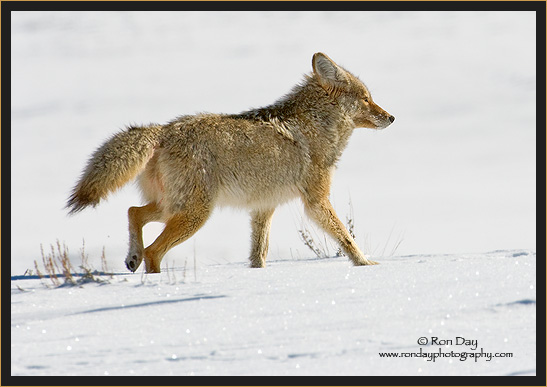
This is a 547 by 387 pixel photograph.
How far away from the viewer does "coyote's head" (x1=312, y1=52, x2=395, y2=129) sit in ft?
30.2

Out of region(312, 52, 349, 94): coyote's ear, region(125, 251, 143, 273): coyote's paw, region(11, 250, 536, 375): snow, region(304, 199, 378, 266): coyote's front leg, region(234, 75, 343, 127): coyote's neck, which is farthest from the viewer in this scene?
region(312, 52, 349, 94): coyote's ear

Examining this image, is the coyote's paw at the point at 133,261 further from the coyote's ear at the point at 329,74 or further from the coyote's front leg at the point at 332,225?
the coyote's ear at the point at 329,74

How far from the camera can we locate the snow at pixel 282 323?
171 inches

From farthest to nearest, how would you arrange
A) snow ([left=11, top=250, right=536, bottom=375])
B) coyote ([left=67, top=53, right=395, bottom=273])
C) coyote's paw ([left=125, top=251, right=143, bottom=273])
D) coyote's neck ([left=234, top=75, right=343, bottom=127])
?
1. coyote's neck ([left=234, top=75, right=343, bottom=127])
2. coyote's paw ([left=125, top=251, right=143, bottom=273])
3. coyote ([left=67, top=53, right=395, bottom=273])
4. snow ([left=11, top=250, right=536, bottom=375])

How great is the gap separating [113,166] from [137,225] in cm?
78

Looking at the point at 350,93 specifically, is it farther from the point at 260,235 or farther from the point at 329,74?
the point at 260,235

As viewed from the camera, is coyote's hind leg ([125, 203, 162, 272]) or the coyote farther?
coyote's hind leg ([125, 203, 162, 272])

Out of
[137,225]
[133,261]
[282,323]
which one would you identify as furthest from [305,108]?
[282,323]

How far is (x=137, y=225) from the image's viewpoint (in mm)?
8305

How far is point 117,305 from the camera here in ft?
18.7

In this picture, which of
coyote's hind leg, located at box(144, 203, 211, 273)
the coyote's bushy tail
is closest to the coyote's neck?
the coyote's bushy tail

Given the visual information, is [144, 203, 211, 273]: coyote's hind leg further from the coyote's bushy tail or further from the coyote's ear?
the coyote's ear

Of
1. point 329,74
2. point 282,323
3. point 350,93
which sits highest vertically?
point 329,74

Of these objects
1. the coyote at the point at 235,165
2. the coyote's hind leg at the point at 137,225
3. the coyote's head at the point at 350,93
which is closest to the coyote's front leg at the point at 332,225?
the coyote at the point at 235,165
